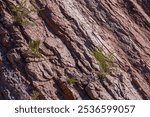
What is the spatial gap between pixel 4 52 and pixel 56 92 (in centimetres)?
190

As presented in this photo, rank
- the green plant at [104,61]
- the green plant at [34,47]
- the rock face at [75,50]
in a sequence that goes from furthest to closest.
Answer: the green plant at [104,61] < the green plant at [34,47] < the rock face at [75,50]

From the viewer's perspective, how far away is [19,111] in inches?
→ 397

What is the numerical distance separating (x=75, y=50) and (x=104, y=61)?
907 millimetres

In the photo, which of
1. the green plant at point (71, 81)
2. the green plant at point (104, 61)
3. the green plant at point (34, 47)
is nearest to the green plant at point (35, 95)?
the green plant at point (71, 81)

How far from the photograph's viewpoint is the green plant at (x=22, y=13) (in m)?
11.5

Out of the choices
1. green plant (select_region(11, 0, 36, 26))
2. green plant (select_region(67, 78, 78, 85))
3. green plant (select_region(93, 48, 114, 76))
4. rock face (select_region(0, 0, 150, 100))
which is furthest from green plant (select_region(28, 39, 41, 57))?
green plant (select_region(93, 48, 114, 76))

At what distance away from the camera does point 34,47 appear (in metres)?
11.1

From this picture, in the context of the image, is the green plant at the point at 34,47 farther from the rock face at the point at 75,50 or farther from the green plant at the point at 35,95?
the green plant at the point at 35,95

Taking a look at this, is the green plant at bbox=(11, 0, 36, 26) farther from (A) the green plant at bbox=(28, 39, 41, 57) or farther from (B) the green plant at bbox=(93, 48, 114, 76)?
(B) the green plant at bbox=(93, 48, 114, 76)

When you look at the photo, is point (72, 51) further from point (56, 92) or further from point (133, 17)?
point (133, 17)

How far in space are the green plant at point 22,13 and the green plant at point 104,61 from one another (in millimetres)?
2199

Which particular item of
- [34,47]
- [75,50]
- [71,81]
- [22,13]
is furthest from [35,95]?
[22,13]

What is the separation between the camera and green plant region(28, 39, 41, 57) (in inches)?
433

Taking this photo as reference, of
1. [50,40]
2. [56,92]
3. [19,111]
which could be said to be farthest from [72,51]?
[19,111]
